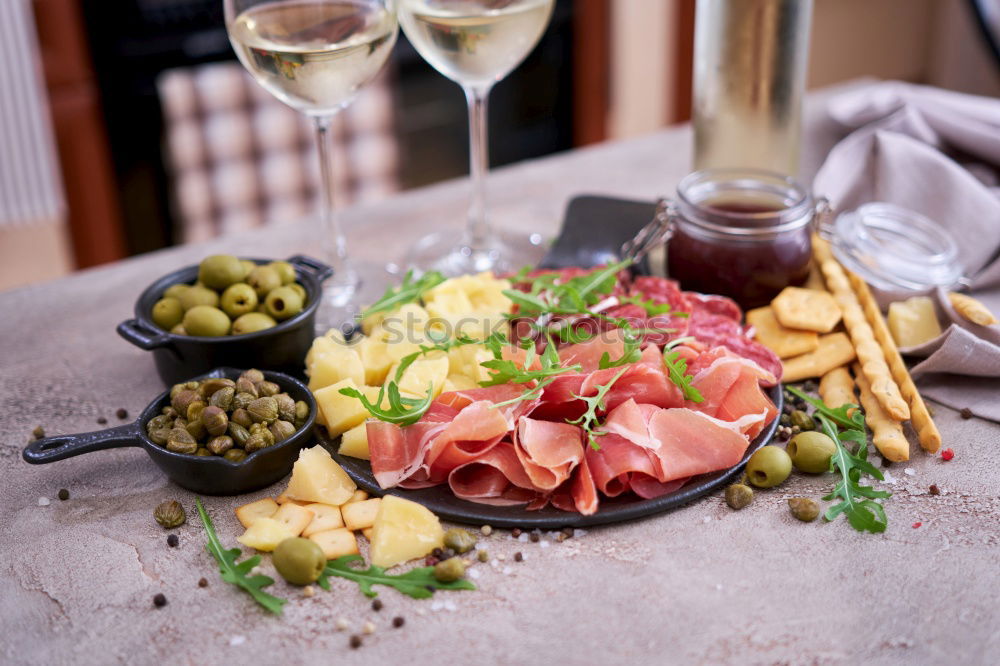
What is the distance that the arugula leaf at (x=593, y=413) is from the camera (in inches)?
40.6

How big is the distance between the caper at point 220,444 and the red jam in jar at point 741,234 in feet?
2.24

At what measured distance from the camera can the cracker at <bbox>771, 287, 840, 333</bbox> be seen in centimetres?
128

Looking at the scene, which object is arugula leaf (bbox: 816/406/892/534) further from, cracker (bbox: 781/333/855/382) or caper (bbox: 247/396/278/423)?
caper (bbox: 247/396/278/423)

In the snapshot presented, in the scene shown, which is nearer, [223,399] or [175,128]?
[223,399]

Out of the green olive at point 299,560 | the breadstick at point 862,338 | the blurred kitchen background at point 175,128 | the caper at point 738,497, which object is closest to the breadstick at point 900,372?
the breadstick at point 862,338

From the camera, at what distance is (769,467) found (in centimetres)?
106

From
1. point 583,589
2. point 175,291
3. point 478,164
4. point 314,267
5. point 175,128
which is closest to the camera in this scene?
point 583,589

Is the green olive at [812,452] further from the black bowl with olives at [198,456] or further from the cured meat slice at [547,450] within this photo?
the black bowl with olives at [198,456]

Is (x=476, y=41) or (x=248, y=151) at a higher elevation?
(x=476, y=41)

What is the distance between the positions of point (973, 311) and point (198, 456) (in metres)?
0.96

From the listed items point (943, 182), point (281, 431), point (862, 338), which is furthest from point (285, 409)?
point (943, 182)

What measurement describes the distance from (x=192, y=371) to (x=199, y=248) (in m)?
0.52

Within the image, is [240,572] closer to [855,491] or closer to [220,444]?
[220,444]

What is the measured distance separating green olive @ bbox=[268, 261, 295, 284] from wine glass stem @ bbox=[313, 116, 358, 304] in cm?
15
